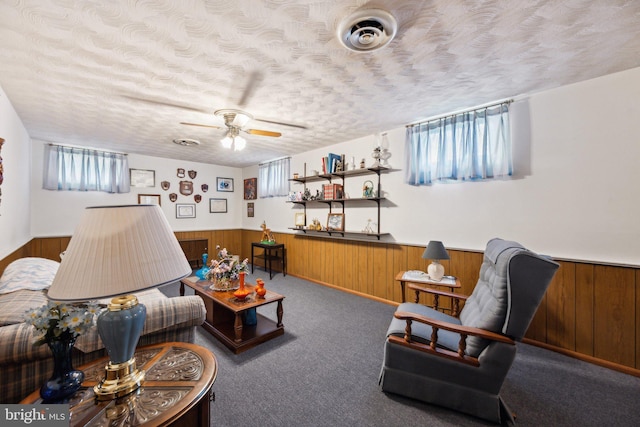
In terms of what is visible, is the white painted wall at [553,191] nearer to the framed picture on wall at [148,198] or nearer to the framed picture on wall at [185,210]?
the framed picture on wall at [148,198]

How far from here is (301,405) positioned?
168 cm

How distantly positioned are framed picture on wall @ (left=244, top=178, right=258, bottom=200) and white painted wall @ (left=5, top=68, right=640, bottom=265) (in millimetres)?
3472

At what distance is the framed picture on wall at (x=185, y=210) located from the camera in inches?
213

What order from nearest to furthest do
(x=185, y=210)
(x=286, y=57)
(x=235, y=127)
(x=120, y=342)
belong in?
(x=120, y=342), (x=286, y=57), (x=235, y=127), (x=185, y=210)

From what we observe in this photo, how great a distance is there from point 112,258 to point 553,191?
3.34m

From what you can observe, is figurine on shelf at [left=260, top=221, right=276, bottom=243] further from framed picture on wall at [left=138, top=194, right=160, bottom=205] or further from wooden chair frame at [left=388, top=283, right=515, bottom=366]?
wooden chair frame at [left=388, top=283, right=515, bottom=366]

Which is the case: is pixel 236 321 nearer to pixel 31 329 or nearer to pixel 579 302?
pixel 31 329

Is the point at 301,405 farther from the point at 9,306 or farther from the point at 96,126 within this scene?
the point at 96,126

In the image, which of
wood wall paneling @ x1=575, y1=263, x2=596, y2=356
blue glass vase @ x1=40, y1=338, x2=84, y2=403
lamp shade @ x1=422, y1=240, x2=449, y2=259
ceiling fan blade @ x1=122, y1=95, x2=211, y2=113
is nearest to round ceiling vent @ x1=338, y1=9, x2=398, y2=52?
ceiling fan blade @ x1=122, y1=95, x2=211, y2=113

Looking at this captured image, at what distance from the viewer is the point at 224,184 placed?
20.2 ft

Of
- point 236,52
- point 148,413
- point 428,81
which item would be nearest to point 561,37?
point 428,81

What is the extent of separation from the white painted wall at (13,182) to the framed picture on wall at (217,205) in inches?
113

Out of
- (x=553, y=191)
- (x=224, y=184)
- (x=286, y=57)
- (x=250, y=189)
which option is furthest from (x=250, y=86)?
(x=224, y=184)

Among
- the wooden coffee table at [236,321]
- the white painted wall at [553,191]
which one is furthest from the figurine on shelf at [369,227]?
the wooden coffee table at [236,321]
